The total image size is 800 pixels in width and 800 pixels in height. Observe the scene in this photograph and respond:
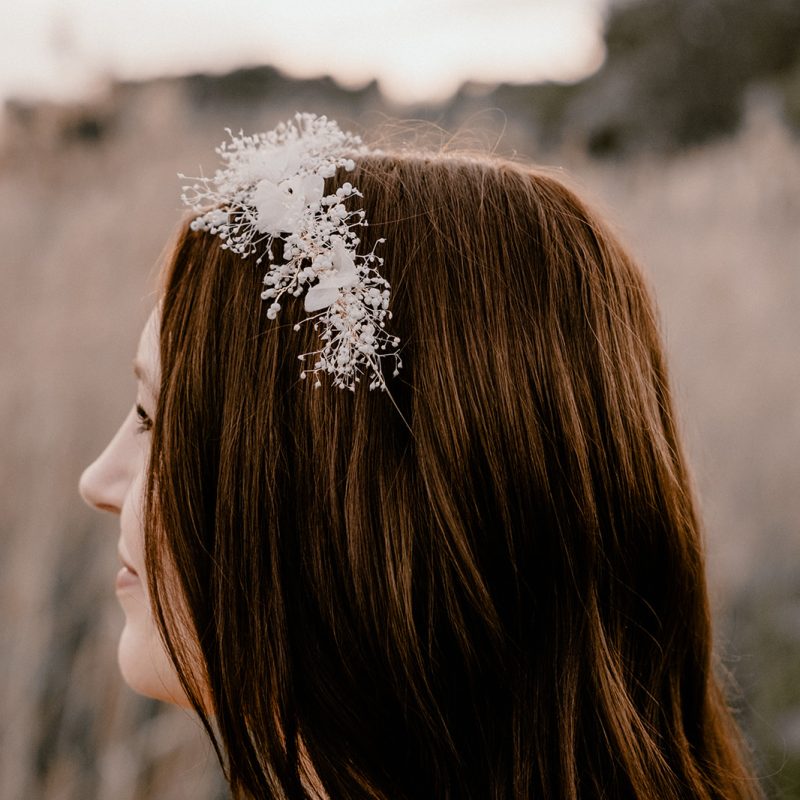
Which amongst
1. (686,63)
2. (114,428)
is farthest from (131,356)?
(686,63)

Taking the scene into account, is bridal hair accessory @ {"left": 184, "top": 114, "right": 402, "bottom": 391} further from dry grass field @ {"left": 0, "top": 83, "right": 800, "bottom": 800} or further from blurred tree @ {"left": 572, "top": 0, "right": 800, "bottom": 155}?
blurred tree @ {"left": 572, "top": 0, "right": 800, "bottom": 155}

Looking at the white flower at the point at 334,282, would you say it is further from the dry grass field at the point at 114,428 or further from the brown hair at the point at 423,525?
the dry grass field at the point at 114,428

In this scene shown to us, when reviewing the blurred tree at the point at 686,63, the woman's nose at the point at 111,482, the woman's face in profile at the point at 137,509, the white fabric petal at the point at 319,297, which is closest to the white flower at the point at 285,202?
the white fabric petal at the point at 319,297

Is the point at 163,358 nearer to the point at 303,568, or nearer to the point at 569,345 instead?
the point at 303,568

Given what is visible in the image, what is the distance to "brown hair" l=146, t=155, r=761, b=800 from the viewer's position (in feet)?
3.59

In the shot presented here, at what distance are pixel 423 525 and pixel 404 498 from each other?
0.15ft

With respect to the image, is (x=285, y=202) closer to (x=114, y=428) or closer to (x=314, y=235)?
(x=314, y=235)

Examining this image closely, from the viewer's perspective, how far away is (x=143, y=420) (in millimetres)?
1244

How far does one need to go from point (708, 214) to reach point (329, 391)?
12.1 ft

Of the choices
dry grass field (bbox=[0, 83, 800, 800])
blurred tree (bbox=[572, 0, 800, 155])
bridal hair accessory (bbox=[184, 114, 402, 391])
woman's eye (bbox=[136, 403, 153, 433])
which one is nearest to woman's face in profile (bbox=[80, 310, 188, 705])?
woman's eye (bbox=[136, 403, 153, 433])

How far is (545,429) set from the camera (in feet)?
3.69

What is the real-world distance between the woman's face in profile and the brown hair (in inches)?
2.7

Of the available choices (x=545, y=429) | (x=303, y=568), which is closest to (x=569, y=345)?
(x=545, y=429)

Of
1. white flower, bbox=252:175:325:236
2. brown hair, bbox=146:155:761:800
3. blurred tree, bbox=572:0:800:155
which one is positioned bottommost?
brown hair, bbox=146:155:761:800
